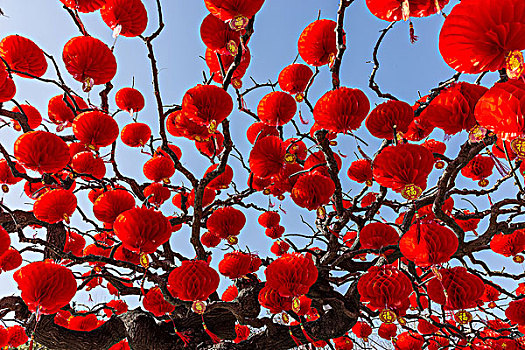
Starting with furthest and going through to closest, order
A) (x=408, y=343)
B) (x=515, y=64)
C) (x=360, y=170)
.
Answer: (x=408, y=343) < (x=360, y=170) < (x=515, y=64)

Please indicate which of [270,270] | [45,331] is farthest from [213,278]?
[45,331]

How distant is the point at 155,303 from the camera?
8.13 ft

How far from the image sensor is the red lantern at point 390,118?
5.21ft

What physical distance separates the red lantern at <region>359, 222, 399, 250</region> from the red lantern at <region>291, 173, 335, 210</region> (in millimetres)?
524

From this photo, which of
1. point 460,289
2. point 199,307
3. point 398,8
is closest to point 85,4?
point 398,8

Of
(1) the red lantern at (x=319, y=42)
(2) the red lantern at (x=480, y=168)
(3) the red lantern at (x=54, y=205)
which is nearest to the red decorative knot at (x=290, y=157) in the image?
(1) the red lantern at (x=319, y=42)

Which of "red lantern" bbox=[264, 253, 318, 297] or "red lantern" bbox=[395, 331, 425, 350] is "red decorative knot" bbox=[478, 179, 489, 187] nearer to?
"red lantern" bbox=[395, 331, 425, 350]

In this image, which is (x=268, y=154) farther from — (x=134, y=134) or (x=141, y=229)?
(x=134, y=134)

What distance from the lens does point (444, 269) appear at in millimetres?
1698

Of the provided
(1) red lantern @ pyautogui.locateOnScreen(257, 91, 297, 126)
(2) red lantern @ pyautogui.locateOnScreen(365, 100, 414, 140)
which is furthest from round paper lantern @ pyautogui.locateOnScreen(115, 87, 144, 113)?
(2) red lantern @ pyautogui.locateOnScreen(365, 100, 414, 140)

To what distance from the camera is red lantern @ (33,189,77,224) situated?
6.61 feet

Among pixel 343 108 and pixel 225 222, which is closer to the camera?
pixel 343 108

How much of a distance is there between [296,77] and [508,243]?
6.79 feet

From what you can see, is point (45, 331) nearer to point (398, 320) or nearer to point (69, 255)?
point (69, 255)
